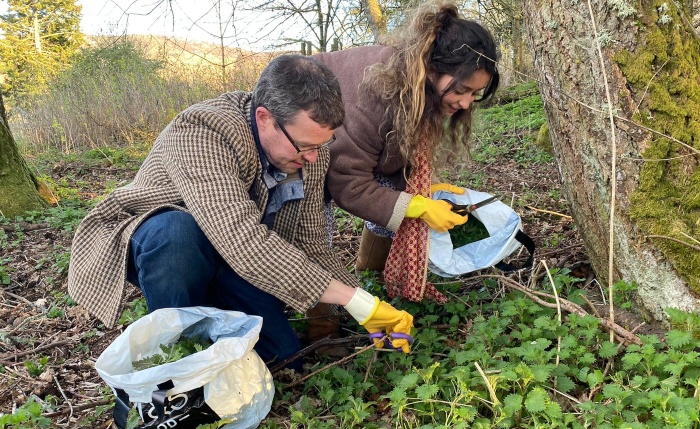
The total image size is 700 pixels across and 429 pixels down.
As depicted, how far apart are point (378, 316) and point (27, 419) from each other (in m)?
1.31

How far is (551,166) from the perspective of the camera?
192 inches

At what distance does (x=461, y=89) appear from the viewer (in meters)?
2.38

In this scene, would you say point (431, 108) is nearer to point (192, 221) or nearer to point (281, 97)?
point (281, 97)

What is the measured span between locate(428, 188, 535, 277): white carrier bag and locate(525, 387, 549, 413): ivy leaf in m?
1.10

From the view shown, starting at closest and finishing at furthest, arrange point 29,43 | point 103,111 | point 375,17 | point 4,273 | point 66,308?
point 66,308 → point 4,273 → point 375,17 → point 103,111 → point 29,43

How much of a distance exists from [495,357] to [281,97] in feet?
4.02

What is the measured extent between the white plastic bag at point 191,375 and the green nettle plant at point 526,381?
18cm

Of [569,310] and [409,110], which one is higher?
[409,110]

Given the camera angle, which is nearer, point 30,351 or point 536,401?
point 536,401

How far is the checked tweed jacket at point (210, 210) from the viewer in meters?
1.93

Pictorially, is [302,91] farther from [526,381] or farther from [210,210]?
[526,381]

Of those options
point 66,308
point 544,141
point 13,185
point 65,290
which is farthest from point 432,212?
point 13,185

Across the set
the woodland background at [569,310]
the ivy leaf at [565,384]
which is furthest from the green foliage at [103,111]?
the ivy leaf at [565,384]

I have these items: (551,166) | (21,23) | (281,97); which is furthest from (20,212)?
(21,23)
